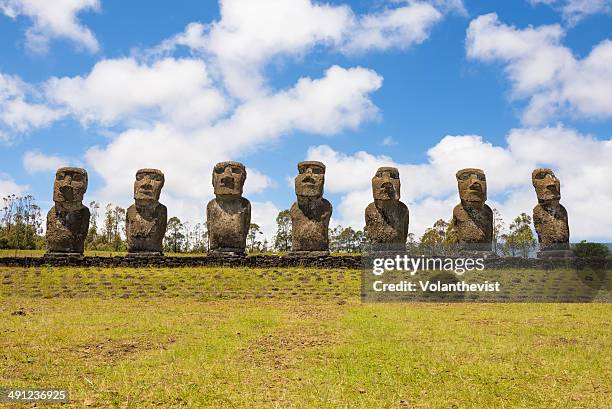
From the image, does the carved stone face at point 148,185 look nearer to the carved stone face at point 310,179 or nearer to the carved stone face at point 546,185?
the carved stone face at point 310,179

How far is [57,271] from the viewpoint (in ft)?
67.7

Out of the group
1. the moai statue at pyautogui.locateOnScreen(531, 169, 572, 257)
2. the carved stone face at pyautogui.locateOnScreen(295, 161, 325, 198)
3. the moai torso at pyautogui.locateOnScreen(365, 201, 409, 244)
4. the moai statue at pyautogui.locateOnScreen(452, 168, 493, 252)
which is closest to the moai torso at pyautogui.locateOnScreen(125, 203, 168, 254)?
the carved stone face at pyautogui.locateOnScreen(295, 161, 325, 198)

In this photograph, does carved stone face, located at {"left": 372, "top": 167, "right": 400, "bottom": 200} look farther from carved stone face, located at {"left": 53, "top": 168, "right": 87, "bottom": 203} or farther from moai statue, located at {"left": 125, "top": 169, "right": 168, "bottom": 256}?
carved stone face, located at {"left": 53, "top": 168, "right": 87, "bottom": 203}

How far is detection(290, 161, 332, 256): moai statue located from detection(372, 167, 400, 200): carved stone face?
214 centimetres

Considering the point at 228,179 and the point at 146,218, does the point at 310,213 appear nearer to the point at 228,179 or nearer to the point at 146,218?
the point at 228,179

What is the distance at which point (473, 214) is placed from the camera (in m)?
24.1

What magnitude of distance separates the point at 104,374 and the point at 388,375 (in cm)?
370

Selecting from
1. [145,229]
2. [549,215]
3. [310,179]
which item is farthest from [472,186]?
[145,229]

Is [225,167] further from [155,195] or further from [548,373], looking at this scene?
[548,373]

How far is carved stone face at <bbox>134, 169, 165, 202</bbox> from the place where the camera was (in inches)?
936

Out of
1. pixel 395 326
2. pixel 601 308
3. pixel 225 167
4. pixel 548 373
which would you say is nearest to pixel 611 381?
pixel 548 373

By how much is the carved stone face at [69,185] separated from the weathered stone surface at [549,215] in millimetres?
20142

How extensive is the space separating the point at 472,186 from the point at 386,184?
12.4 ft

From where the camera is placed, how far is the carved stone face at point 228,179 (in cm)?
2358
